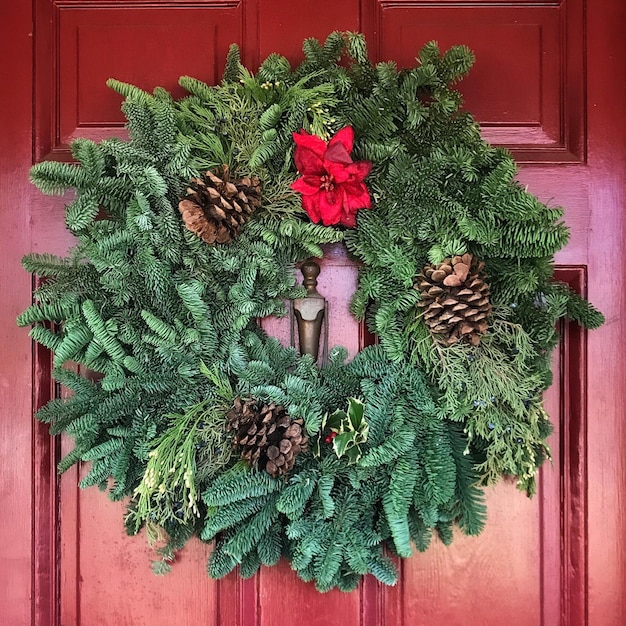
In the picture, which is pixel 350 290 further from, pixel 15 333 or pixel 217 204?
pixel 15 333

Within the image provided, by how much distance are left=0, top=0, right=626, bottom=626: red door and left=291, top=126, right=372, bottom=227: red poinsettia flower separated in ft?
0.40

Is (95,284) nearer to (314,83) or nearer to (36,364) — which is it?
(36,364)

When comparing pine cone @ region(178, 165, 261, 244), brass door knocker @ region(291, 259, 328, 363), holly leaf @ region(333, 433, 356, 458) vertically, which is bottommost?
holly leaf @ region(333, 433, 356, 458)

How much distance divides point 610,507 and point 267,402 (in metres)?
0.56

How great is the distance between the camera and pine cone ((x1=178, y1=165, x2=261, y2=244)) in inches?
25.7

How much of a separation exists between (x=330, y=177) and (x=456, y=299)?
0.72ft

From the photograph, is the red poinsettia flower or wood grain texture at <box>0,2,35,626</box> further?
wood grain texture at <box>0,2,35,626</box>

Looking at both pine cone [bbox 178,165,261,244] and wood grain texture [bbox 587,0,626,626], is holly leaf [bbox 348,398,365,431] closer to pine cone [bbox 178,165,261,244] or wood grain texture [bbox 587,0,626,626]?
pine cone [bbox 178,165,261,244]

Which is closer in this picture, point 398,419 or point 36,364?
point 398,419

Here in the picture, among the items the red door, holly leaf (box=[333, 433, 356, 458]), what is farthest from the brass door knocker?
holly leaf (box=[333, 433, 356, 458])

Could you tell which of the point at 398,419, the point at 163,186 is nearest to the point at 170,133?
the point at 163,186

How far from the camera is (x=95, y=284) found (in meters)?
0.69

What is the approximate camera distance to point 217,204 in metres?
0.65

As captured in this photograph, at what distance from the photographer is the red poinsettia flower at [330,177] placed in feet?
2.19
